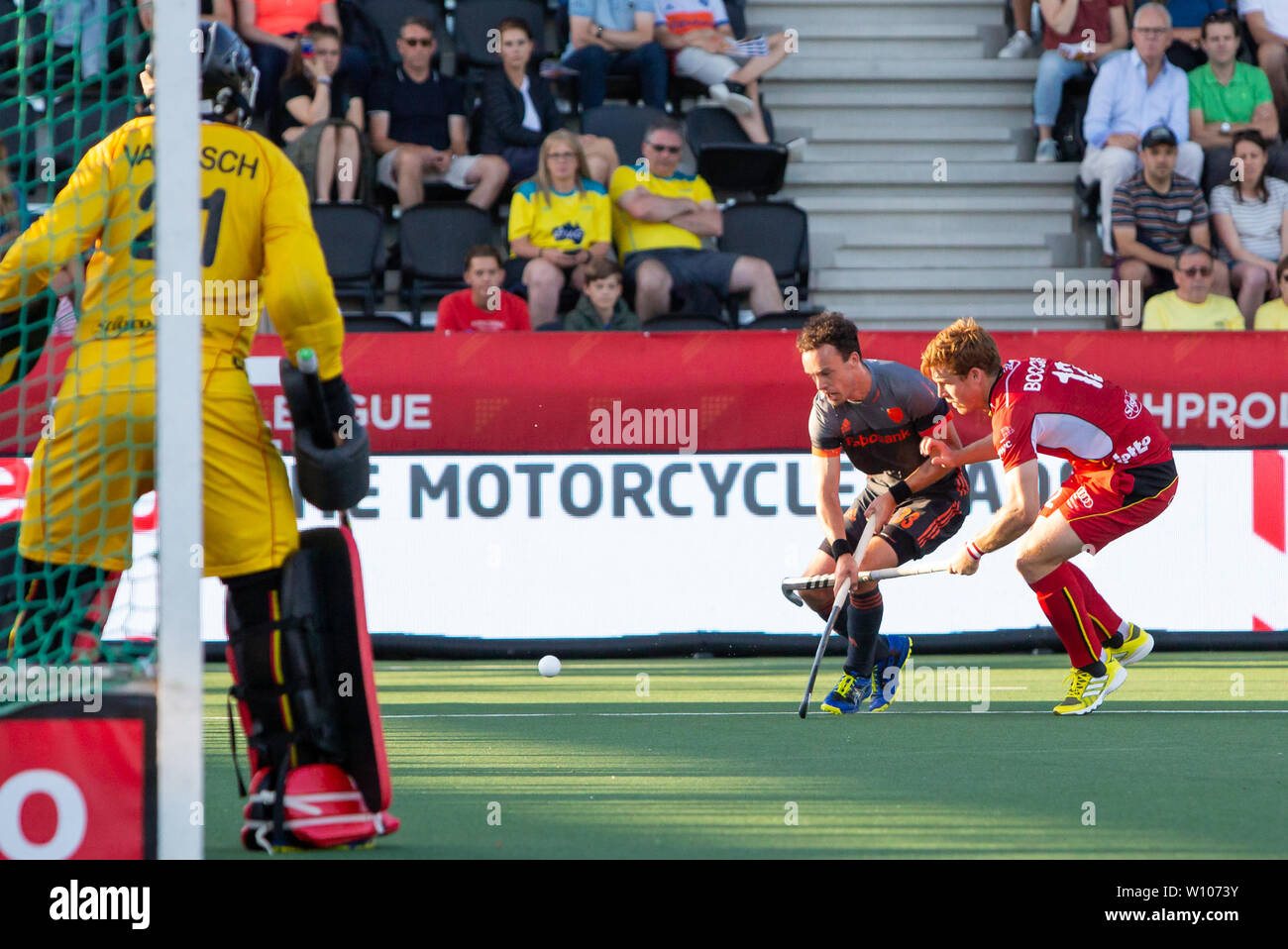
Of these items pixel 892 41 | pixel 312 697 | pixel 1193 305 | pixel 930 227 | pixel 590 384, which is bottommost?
pixel 312 697

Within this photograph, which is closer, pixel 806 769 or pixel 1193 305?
pixel 806 769

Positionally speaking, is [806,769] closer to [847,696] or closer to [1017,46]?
[847,696]

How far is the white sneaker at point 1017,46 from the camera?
43.9ft

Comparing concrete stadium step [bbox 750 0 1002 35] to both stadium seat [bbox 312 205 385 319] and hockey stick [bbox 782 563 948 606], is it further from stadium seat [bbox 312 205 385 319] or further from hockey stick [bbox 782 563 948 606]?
hockey stick [bbox 782 563 948 606]

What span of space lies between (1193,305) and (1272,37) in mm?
3021

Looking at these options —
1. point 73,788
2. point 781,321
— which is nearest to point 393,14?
point 781,321

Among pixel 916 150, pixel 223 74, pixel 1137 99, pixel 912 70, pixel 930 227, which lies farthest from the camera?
pixel 912 70

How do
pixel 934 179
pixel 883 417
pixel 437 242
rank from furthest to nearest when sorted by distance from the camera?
pixel 934 179, pixel 437 242, pixel 883 417

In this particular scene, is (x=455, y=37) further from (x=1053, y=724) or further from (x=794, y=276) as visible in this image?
(x=1053, y=724)

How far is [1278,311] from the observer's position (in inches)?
427

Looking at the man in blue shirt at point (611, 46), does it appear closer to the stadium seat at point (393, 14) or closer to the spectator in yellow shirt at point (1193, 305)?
the stadium seat at point (393, 14)

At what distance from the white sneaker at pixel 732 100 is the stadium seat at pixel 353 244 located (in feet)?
8.87

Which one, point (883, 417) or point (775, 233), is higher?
point (775, 233)
